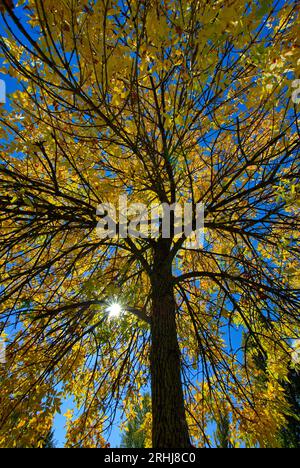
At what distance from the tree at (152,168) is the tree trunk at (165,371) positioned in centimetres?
1

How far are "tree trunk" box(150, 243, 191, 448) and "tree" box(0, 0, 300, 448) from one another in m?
0.01

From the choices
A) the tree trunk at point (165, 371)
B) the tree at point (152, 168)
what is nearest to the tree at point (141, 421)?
the tree at point (152, 168)

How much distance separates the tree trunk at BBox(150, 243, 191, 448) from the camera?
246 cm

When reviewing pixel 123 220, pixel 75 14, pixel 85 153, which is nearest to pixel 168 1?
pixel 75 14

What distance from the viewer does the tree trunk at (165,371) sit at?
8.09 ft

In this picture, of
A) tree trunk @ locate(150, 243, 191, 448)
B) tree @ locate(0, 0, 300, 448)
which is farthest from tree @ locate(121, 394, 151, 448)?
tree trunk @ locate(150, 243, 191, 448)

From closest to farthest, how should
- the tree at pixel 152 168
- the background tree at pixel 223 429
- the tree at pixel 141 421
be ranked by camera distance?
the tree at pixel 152 168, the background tree at pixel 223 429, the tree at pixel 141 421

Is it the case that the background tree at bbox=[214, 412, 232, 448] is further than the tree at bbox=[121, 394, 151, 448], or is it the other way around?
the tree at bbox=[121, 394, 151, 448]

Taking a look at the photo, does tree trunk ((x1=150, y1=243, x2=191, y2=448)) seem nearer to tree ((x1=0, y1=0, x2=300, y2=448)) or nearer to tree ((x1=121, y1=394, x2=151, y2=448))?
tree ((x1=0, y1=0, x2=300, y2=448))

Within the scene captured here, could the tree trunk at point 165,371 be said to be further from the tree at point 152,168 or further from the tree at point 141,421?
the tree at point 141,421

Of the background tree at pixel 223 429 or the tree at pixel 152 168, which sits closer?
the tree at pixel 152 168

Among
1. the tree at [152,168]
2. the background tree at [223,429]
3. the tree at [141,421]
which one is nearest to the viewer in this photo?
the tree at [152,168]

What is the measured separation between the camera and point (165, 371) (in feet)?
9.21

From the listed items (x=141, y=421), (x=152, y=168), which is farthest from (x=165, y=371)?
(x=141, y=421)
